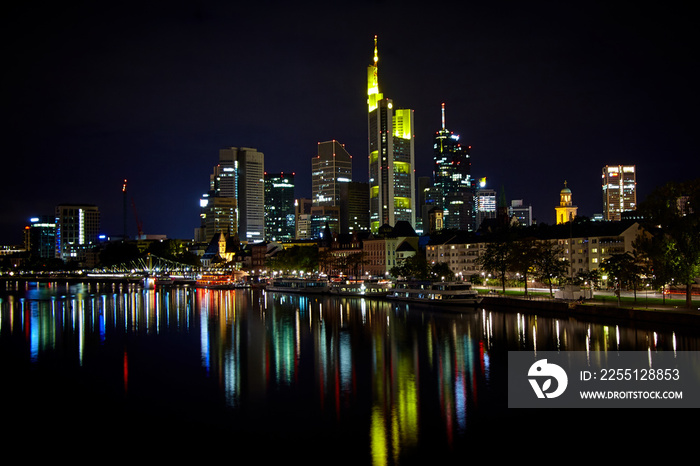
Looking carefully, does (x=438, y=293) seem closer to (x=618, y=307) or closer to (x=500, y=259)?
(x=500, y=259)

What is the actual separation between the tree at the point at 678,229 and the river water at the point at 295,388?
25.1 feet

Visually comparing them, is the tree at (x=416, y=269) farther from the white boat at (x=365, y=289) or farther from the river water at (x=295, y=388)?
the river water at (x=295, y=388)

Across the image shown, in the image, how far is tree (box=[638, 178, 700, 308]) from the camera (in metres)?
46.4

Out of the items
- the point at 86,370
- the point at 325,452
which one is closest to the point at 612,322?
the point at 325,452

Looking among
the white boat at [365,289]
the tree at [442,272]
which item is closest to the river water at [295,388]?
the white boat at [365,289]

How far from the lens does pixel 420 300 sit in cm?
7125

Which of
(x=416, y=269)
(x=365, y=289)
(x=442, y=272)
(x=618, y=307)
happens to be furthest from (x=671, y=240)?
(x=416, y=269)

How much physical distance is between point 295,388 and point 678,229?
121 ft

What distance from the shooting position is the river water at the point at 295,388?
69.7 ft

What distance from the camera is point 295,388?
28719mm

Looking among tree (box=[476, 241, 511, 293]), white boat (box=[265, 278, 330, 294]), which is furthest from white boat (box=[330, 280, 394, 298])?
tree (box=[476, 241, 511, 293])

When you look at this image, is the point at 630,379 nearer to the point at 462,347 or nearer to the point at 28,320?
the point at 462,347

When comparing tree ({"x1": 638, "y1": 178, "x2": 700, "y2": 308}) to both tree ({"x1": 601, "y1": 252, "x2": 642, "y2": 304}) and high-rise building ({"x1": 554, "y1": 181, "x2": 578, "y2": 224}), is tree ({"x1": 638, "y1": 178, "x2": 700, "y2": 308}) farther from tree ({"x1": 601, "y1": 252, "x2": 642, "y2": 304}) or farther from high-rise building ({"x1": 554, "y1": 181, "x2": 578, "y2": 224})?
high-rise building ({"x1": 554, "y1": 181, "x2": 578, "y2": 224})

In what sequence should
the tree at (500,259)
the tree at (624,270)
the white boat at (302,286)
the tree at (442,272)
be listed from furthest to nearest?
the white boat at (302,286) → the tree at (442,272) → the tree at (500,259) → the tree at (624,270)
